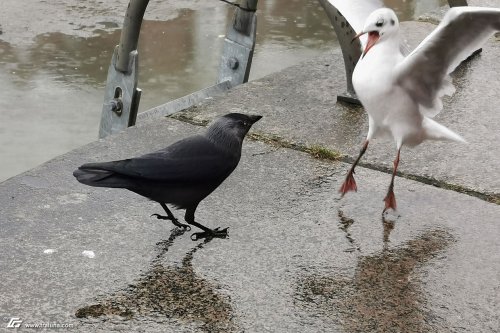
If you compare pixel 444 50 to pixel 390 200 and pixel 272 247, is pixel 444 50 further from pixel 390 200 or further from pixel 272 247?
pixel 272 247

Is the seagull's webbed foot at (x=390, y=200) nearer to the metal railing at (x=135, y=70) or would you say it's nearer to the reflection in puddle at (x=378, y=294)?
the reflection in puddle at (x=378, y=294)

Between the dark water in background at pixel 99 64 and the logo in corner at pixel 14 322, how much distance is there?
208 centimetres

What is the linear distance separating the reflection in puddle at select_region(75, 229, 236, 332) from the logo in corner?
154 mm

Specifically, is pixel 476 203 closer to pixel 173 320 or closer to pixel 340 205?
pixel 340 205

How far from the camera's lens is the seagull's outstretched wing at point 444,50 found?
305 cm

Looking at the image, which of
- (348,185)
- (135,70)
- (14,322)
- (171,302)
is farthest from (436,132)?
A: (14,322)

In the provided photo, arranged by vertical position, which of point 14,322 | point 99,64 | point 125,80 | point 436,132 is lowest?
point 99,64

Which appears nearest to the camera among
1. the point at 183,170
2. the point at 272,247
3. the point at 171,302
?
the point at 171,302

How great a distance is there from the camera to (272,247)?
294 cm

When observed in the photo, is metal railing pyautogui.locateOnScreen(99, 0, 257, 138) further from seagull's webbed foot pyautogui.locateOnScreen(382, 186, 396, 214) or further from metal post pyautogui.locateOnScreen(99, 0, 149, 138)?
seagull's webbed foot pyautogui.locateOnScreen(382, 186, 396, 214)

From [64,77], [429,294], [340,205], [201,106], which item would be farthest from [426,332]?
[64,77]

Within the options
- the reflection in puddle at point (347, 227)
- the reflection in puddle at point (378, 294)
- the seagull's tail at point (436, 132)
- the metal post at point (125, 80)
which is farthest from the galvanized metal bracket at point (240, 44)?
the reflection in puddle at point (378, 294)

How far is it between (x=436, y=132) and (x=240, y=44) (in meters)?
1.50

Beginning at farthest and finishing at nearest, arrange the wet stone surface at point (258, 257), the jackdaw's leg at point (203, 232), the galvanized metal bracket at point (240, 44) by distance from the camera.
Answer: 1. the galvanized metal bracket at point (240, 44)
2. the jackdaw's leg at point (203, 232)
3. the wet stone surface at point (258, 257)
